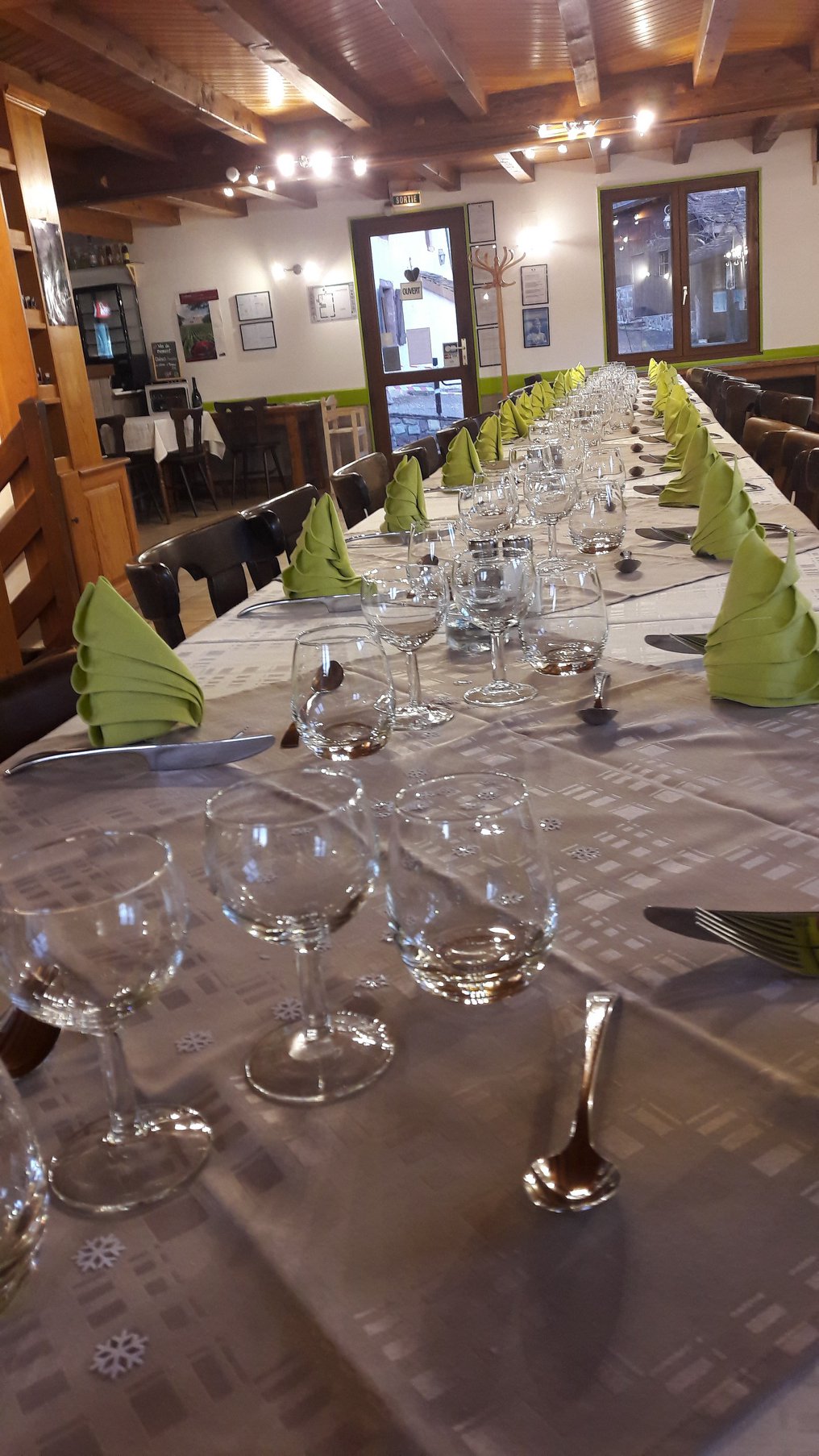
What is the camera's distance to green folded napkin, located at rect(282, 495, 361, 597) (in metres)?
1.94

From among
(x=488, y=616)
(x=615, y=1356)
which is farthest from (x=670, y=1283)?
(x=488, y=616)

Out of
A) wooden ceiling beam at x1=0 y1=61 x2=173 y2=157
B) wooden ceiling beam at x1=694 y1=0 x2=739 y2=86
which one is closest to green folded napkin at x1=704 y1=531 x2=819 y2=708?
wooden ceiling beam at x1=694 y1=0 x2=739 y2=86

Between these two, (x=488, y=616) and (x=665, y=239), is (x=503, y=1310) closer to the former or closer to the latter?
(x=488, y=616)

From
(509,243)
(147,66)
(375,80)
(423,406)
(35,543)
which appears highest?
(375,80)

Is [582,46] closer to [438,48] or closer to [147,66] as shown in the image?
[438,48]

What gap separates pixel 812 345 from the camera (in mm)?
10609

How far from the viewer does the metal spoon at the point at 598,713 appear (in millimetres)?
1184

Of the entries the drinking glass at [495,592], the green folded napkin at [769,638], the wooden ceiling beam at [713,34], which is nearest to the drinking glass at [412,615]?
the drinking glass at [495,592]

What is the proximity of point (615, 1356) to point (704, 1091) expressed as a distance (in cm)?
19

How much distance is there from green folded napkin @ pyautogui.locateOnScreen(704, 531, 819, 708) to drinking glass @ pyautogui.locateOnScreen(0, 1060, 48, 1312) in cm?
94

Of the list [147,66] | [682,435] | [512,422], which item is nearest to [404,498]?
[682,435]

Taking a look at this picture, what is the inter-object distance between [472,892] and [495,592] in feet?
2.18

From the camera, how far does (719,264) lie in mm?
10516

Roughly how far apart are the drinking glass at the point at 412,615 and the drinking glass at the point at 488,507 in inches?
25.3
